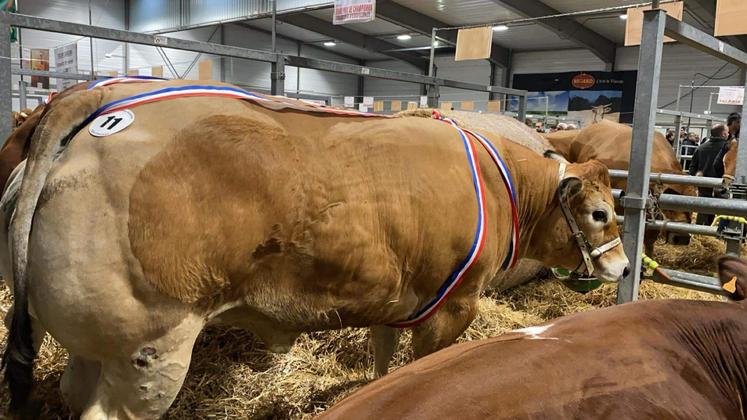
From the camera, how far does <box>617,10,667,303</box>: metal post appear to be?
8.14 ft

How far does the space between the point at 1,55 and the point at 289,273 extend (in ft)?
6.12

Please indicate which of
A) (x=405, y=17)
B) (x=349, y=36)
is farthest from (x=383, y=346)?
(x=349, y=36)

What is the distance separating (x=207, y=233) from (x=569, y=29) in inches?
698

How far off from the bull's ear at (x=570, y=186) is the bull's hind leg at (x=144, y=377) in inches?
73.6

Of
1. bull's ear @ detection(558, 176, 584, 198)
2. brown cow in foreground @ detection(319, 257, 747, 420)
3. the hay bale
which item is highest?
bull's ear @ detection(558, 176, 584, 198)

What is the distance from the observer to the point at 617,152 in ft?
19.2

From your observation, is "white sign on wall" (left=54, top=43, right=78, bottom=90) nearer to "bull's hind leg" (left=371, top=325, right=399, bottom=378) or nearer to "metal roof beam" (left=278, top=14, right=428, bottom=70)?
"bull's hind leg" (left=371, top=325, right=399, bottom=378)

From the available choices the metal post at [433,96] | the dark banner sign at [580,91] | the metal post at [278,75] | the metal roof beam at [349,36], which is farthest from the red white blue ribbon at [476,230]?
the metal roof beam at [349,36]

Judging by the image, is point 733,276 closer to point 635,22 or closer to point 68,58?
point 635,22

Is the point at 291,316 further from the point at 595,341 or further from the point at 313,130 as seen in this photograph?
the point at 595,341

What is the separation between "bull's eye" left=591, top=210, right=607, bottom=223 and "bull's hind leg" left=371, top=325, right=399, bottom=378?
118 cm

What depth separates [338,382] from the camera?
310 centimetres

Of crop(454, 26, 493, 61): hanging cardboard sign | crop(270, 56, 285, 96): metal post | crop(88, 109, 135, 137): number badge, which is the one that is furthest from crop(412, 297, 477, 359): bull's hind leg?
crop(454, 26, 493, 61): hanging cardboard sign

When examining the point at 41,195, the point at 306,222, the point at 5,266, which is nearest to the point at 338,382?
the point at 306,222
